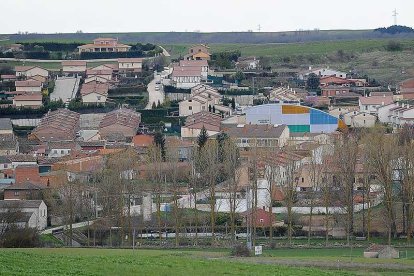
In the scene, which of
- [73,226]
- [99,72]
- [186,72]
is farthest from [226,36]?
[73,226]

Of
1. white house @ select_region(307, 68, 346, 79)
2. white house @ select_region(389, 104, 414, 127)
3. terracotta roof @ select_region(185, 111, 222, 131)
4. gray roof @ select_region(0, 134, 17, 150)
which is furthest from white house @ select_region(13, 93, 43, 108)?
white house @ select_region(307, 68, 346, 79)

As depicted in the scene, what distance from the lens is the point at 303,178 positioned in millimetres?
32094

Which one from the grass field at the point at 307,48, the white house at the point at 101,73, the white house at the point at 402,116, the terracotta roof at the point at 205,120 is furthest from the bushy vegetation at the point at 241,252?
the grass field at the point at 307,48

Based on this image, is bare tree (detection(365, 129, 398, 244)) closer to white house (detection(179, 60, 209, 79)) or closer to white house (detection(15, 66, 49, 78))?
white house (detection(179, 60, 209, 79))

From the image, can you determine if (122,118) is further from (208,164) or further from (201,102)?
(208,164)

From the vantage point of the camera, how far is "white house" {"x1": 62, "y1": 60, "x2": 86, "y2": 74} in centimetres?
5616

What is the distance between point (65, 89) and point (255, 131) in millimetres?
15317

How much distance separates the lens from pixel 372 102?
46.2m

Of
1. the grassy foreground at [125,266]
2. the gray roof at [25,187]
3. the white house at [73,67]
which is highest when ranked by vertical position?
the white house at [73,67]

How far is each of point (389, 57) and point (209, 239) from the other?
41.4 metres

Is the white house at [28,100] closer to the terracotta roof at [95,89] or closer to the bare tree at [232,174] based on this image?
the terracotta roof at [95,89]

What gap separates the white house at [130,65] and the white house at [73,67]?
5.91 feet

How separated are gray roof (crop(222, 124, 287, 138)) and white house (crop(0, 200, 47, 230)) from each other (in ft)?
39.7

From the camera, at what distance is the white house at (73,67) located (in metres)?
56.2
